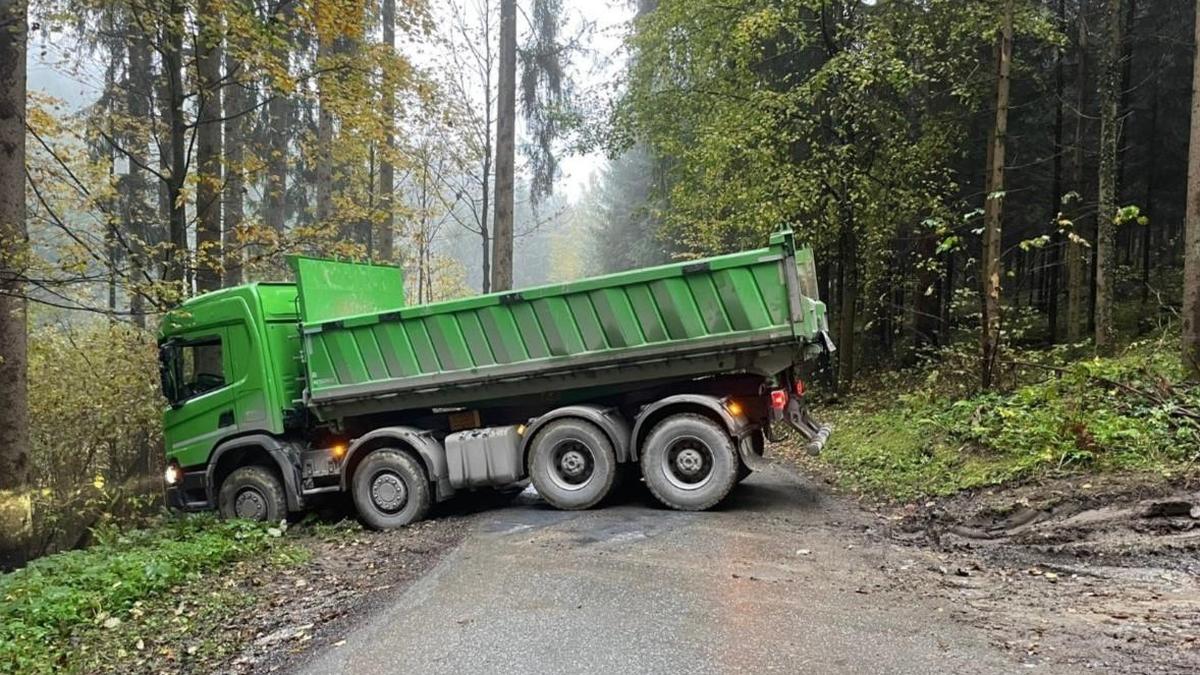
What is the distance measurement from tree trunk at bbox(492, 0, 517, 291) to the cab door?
24.5 feet

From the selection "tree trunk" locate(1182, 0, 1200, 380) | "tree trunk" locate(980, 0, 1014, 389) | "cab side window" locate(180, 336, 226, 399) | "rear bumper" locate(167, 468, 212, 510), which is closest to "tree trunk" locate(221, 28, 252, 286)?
"cab side window" locate(180, 336, 226, 399)

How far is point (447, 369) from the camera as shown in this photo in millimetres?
8266

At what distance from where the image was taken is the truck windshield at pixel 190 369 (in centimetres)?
909

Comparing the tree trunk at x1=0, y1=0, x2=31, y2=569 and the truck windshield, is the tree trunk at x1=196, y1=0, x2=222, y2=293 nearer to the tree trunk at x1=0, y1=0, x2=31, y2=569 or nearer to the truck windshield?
the truck windshield

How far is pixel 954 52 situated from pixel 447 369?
11566mm

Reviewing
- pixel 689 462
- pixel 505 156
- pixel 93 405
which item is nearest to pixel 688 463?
pixel 689 462

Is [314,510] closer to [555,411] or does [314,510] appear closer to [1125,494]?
[555,411]

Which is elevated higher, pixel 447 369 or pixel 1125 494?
pixel 447 369

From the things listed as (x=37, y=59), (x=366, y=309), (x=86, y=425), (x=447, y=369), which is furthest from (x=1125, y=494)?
(x=86, y=425)

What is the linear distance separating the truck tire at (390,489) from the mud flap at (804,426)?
429 cm

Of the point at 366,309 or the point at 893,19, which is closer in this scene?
the point at 366,309

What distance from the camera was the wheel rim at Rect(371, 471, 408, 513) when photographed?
8391 millimetres

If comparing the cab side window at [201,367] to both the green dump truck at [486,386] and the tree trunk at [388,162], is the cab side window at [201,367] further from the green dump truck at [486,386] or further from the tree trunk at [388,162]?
the tree trunk at [388,162]

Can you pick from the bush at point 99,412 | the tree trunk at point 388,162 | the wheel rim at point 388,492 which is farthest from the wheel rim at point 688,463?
the bush at point 99,412
